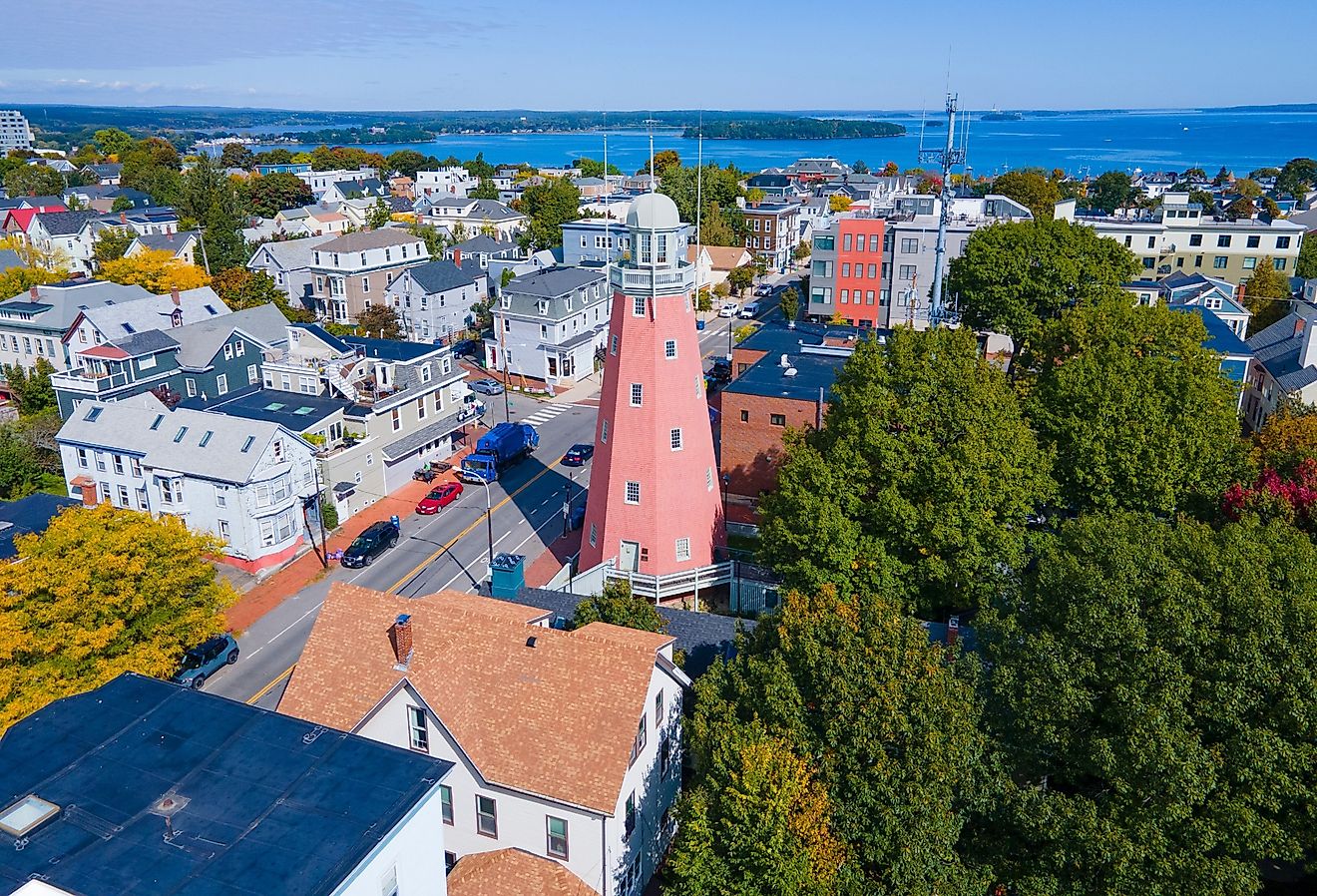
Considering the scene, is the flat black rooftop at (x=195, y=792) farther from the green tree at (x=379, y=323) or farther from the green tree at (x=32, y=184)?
the green tree at (x=32, y=184)

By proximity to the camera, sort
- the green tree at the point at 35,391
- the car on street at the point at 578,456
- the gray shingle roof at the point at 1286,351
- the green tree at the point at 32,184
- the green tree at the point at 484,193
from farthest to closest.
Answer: the green tree at the point at 32,184
the green tree at the point at 484,193
the green tree at the point at 35,391
the car on street at the point at 578,456
the gray shingle roof at the point at 1286,351

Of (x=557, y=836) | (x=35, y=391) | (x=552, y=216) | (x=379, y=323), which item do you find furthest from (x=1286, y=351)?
(x=552, y=216)

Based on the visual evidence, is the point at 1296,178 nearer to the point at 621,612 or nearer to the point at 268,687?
the point at 621,612

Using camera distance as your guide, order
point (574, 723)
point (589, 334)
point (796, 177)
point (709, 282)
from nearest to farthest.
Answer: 1. point (574, 723)
2. point (589, 334)
3. point (709, 282)
4. point (796, 177)

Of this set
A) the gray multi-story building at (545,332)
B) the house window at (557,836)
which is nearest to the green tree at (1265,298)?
the gray multi-story building at (545,332)

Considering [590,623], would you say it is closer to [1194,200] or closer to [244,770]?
[244,770]

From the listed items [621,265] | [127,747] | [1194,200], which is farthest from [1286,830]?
[1194,200]

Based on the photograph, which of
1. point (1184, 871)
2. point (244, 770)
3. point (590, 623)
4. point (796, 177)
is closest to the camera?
point (244, 770)
